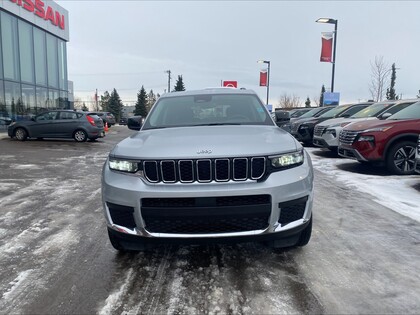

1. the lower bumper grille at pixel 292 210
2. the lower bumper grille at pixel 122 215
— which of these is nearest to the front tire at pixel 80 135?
the lower bumper grille at pixel 122 215

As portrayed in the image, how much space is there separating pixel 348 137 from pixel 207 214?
670 cm

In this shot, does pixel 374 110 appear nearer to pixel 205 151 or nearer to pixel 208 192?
pixel 205 151

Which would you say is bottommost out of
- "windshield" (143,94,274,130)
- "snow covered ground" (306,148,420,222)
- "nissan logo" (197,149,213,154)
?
"snow covered ground" (306,148,420,222)

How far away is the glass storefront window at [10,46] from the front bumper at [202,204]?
22338 millimetres

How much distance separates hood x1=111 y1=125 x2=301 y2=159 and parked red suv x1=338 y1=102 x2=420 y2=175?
4.99 metres

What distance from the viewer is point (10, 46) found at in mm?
22188

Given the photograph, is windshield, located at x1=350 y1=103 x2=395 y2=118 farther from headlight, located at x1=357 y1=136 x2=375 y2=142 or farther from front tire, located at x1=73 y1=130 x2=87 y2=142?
front tire, located at x1=73 y1=130 x2=87 y2=142

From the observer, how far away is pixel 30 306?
2752mm

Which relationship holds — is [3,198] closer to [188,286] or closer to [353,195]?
[188,286]

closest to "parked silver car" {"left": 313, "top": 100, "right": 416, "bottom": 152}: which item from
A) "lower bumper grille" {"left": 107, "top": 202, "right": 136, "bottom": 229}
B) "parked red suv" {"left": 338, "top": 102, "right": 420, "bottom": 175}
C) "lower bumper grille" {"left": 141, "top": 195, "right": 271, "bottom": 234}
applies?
"parked red suv" {"left": 338, "top": 102, "right": 420, "bottom": 175}

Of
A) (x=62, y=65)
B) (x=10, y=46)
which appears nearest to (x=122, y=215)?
(x=10, y=46)

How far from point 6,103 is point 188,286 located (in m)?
22.3

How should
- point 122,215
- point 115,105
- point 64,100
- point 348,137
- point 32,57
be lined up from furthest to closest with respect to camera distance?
point 115,105
point 64,100
point 32,57
point 348,137
point 122,215

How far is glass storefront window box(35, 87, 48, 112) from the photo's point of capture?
25.0 metres
